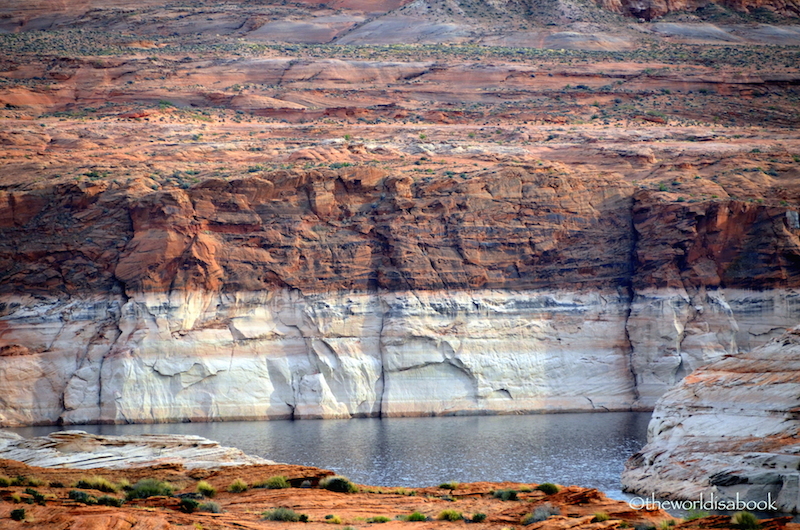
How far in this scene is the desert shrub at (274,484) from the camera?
89.5 feet

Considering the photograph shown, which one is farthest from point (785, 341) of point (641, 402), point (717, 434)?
point (641, 402)

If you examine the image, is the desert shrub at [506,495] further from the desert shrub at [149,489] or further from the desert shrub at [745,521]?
the desert shrub at [149,489]

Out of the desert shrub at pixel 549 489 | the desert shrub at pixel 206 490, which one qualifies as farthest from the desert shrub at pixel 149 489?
the desert shrub at pixel 549 489

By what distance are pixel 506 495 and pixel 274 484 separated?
5.86m

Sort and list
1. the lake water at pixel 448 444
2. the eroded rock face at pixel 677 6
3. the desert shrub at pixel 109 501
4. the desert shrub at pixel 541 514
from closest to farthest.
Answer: the desert shrub at pixel 541 514 → the desert shrub at pixel 109 501 → the lake water at pixel 448 444 → the eroded rock face at pixel 677 6

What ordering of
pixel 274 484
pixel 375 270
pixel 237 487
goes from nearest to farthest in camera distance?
pixel 237 487
pixel 274 484
pixel 375 270

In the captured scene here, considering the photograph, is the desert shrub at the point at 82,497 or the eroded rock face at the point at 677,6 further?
the eroded rock face at the point at 677,6

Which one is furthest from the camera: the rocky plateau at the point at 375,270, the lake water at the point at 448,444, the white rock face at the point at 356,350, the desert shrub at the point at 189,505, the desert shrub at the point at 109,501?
the rocky plateau at the point at 375,270

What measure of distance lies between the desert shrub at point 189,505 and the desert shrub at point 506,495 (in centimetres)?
764

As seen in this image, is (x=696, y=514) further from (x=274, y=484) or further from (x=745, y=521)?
(x=274, y=484)

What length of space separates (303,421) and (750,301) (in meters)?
24.2

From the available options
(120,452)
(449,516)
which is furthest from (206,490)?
(449,516)

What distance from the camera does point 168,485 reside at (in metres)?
26.2

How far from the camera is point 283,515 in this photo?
23.6m
